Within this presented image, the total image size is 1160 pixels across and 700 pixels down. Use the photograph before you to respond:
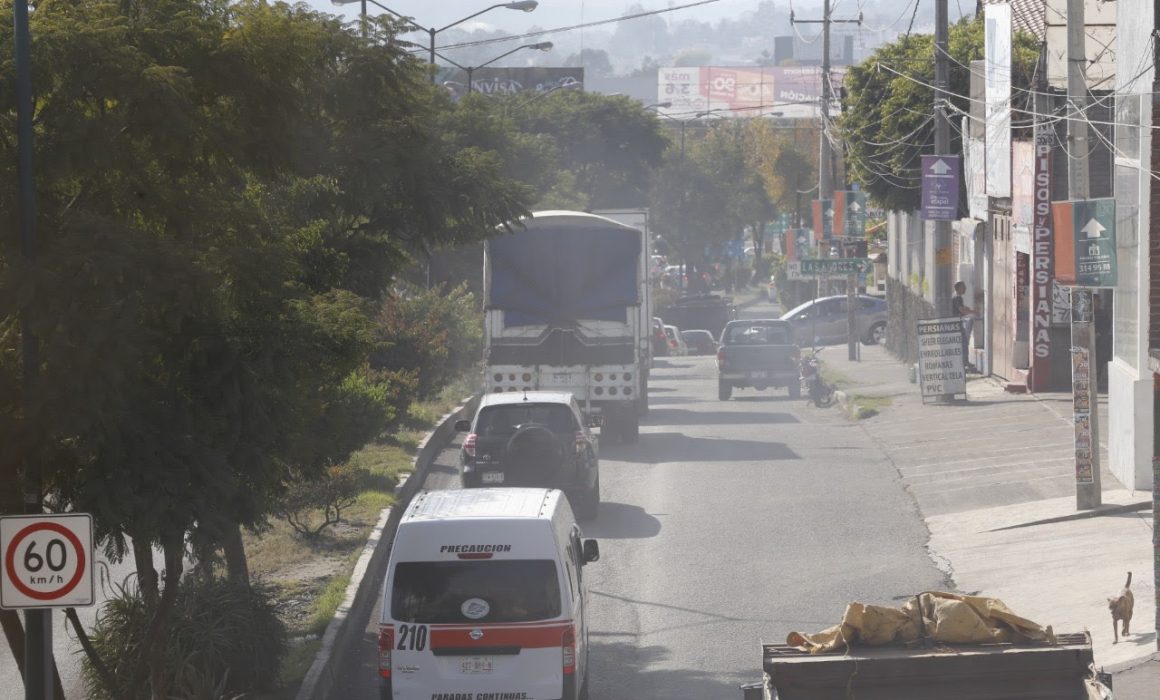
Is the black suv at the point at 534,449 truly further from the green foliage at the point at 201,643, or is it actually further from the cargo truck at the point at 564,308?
the green foliage at the point at 201,643

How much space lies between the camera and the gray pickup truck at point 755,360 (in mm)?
35844

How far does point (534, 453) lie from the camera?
65.1 feet

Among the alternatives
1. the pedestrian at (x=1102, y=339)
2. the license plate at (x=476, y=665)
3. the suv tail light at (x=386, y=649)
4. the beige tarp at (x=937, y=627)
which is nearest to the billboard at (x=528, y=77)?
the pedestrian at (x=1102, y=339)

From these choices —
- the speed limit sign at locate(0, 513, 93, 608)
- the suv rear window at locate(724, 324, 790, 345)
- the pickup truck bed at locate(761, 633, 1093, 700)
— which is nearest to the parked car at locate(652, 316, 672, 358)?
the suv rear window at locate(724, 324, 790, 345)

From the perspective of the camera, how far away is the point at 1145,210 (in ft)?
62.4

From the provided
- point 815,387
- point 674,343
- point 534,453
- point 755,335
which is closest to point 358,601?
point 534,453

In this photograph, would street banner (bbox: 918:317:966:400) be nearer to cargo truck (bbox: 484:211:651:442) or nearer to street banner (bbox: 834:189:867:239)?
cargo truck (bbox: 484:211:651:442)

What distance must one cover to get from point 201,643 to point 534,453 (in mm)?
8320

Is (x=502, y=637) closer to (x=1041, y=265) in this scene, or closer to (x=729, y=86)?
A: (x=1041, y=265)

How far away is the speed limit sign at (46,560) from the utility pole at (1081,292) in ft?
41.5

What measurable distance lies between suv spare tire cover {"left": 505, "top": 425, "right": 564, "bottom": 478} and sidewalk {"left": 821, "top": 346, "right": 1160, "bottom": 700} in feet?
15.9

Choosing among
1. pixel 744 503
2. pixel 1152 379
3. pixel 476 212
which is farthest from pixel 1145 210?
pixel 476 212

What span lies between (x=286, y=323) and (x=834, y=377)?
30952mm

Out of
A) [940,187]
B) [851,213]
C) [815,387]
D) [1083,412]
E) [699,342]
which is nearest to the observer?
[1083,412]
